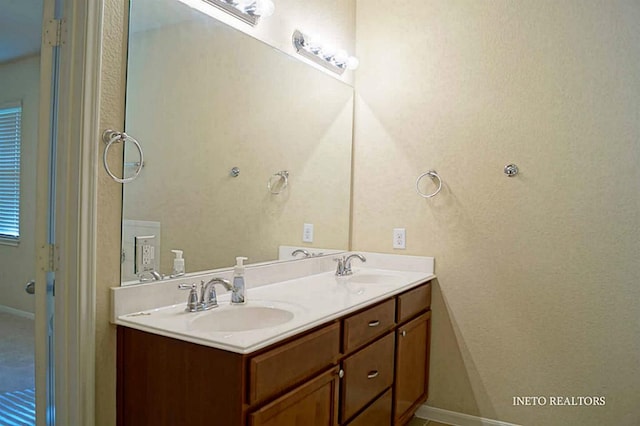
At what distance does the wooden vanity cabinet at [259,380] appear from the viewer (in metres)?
1.32

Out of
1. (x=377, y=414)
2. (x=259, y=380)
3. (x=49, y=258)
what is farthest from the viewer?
(x=377, y=414)

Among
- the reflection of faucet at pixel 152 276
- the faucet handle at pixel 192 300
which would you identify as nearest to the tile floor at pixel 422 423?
the faucet handle at pixel 192 300

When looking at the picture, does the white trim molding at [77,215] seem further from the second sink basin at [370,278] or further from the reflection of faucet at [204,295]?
the second sink basin at [370,278]

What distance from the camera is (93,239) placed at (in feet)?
4.74

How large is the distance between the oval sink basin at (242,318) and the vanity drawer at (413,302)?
769 millimetres

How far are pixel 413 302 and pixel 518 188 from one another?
0.84 metres

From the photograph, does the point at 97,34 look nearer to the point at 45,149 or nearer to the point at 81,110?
the point at 81,110

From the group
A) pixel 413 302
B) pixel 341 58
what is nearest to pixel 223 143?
pixel 341 58

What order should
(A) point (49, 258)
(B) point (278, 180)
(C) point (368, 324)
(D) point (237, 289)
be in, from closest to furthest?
(A) point (49, 258) < (D) point (237, 289) < (C) point (368, 324) < (B) point (278, 180)

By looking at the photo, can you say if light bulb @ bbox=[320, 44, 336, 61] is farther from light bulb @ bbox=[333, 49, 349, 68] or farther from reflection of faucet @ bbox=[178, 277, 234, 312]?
reflection of faucet @ bbox=[178, 277, 234, 312]

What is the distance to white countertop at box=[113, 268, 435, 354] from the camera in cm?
136

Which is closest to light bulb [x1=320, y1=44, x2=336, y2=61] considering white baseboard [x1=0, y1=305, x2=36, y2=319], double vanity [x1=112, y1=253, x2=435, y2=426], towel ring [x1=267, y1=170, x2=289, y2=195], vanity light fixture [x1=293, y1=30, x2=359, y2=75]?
vanity light fixture [x1=293, y1=30, x2=359, y2=75]

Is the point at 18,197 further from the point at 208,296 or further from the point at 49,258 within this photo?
the point at 208,296

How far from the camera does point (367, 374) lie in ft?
6.48
